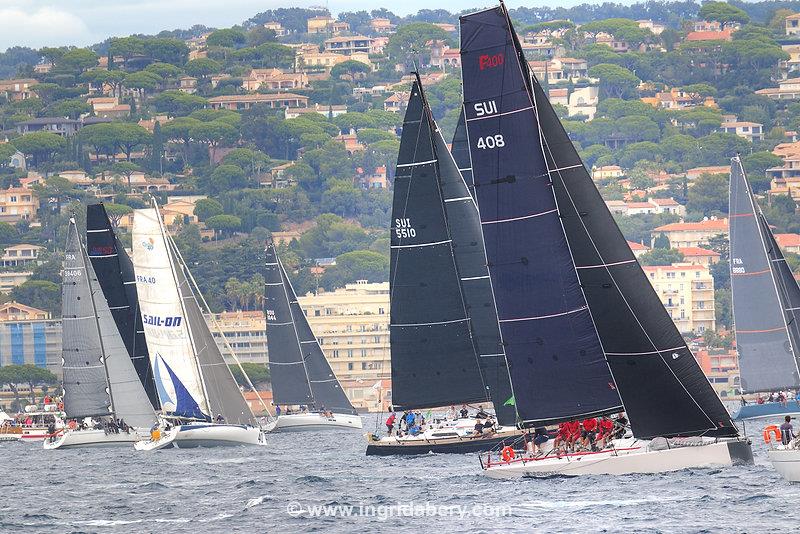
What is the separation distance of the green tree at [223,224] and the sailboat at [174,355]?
136038 mm

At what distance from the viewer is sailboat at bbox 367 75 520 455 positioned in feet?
139

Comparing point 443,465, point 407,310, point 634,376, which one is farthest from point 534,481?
point 407,310

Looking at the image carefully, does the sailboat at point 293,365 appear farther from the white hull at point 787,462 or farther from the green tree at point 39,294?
the green tree at point 39,294

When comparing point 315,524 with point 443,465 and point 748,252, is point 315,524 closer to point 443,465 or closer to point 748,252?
point 443,465

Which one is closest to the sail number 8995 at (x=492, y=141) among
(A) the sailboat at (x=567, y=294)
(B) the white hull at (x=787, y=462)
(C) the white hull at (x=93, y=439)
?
(A) the sailboat at (x=567, y=294)

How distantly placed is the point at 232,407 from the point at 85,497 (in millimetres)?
14581

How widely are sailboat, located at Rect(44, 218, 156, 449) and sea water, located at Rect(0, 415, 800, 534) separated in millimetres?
8823

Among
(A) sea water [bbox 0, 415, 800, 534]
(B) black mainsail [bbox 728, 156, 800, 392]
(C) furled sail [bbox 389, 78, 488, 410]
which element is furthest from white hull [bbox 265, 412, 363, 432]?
(C) furled sail [bbox 389, 78, 488, 410]

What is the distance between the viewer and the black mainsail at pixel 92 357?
5681 cm

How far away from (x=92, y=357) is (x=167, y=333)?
575 centimetres

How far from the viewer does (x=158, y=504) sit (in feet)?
124

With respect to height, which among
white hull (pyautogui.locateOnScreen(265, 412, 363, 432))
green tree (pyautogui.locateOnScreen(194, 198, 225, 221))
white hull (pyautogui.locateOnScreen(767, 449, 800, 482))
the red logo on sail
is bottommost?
white hull (pyautogui.locateOnScreen(265, 412, 363, 432))

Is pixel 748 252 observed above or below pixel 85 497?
above

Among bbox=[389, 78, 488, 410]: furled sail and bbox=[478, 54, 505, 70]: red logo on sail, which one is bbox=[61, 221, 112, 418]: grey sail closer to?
bbox=[389, 78, 488, 410]: furled sail
